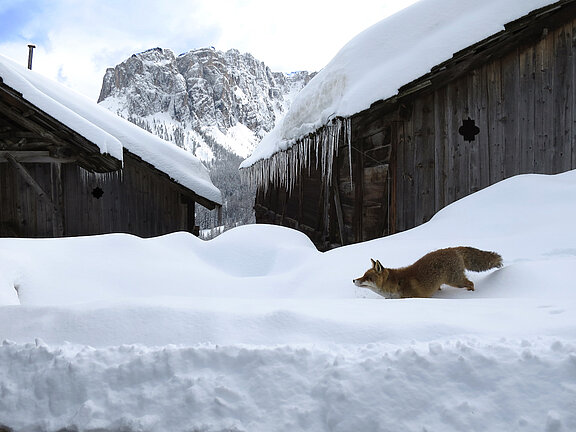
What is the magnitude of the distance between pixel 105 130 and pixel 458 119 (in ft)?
29.1

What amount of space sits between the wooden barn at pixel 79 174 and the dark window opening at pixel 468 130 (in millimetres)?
6331

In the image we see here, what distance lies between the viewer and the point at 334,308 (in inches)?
81.4

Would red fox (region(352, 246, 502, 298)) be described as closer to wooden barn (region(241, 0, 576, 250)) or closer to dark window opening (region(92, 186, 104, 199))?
wooden barn (region(241, 0, 576, 250))

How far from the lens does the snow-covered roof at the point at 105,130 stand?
7773 mm

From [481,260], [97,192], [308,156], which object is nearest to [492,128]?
[308,156]

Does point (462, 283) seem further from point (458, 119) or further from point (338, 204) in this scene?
point (338, 204)

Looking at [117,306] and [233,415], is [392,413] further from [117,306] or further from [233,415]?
[117,306]

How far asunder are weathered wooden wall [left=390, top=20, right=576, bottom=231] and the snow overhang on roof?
28.6 inches

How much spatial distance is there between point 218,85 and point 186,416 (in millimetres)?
148163

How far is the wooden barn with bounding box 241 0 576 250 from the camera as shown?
6258mm

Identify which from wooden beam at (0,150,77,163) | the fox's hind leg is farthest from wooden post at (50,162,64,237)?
the fox's hind leg

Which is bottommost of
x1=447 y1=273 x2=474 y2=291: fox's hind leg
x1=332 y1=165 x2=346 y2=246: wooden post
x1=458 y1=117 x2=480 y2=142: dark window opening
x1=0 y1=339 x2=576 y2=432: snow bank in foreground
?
x1=0 y1=339 x2=576 y2=432: snow bank in foreground

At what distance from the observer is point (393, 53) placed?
7.67m

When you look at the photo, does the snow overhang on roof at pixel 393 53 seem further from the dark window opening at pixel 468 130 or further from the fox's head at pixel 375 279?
the fox's head at pixel 375 279
